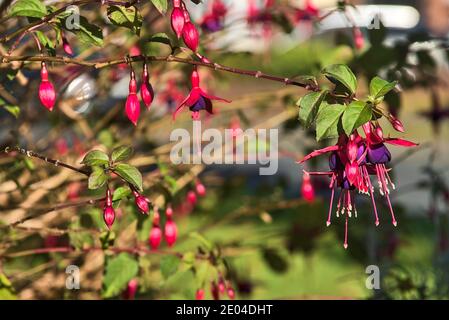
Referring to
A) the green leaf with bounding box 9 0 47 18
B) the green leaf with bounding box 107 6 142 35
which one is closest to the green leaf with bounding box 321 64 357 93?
the green leaf with bounding box 107 6 142 35

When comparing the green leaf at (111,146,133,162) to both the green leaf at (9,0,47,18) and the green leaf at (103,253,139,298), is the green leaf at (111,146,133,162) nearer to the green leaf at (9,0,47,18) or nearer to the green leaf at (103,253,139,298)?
the green leaf at (9,0,47,18)

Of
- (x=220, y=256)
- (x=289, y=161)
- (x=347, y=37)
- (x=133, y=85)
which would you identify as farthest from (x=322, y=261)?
(x=289, y=161)

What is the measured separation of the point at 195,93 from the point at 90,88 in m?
1.21

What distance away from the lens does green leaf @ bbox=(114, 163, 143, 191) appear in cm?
128

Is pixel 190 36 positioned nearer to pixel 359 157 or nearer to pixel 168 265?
pixel 359 157

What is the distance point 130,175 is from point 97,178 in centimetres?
6

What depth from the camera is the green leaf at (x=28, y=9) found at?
132cm

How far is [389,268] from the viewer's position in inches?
94.7

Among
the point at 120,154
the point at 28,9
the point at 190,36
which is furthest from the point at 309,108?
the point at 28,9

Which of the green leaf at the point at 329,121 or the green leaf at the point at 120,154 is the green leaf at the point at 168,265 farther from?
the green leaf at the point at 329,121

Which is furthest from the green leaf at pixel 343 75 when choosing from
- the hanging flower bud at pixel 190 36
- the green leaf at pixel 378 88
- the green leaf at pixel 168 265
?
the green leaf at pixel 168 265

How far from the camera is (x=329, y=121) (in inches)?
48.0

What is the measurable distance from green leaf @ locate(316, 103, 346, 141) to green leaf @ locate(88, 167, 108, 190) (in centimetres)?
37

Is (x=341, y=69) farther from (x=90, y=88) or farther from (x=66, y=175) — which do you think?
(x=90, y=88)
